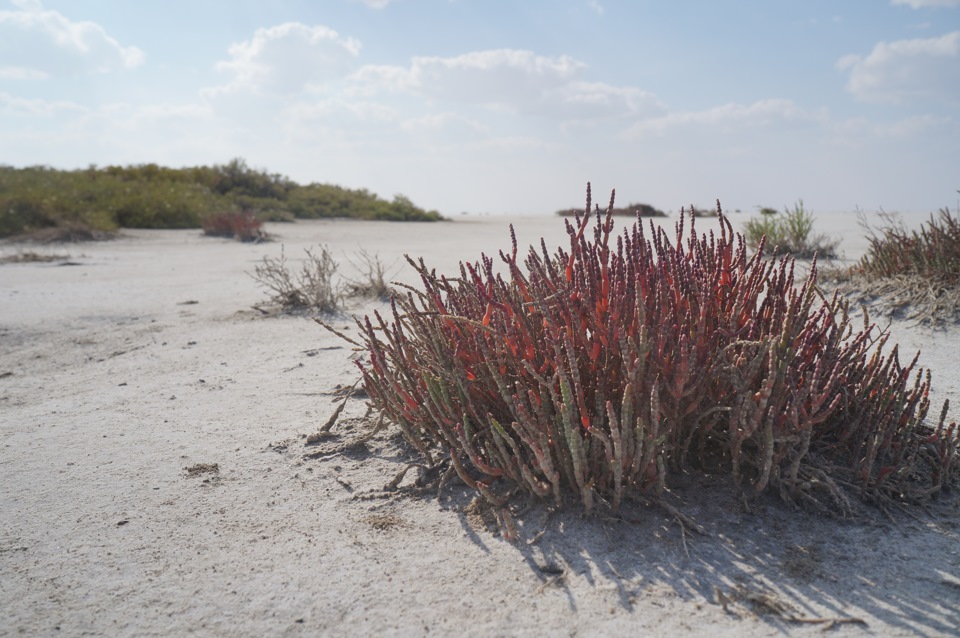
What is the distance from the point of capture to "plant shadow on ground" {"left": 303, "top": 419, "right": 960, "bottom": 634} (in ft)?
5.94

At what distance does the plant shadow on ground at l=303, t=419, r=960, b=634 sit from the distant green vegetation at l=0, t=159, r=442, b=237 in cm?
1455

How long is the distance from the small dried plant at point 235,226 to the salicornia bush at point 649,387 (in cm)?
1235

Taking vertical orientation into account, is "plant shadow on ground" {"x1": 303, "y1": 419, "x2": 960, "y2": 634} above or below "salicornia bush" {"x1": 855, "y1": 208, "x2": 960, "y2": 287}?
below

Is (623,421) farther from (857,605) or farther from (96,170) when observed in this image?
(96,170)

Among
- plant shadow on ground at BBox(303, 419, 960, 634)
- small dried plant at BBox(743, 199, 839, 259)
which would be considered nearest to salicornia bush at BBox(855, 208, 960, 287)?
small dried plant at BBox(743, 199, 839, 259)

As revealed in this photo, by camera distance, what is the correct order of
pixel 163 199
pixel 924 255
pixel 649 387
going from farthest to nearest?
pixel 163 199 < pixel 924 255 < pixel 649 387

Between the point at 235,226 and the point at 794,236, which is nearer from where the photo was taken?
the point at 794,236

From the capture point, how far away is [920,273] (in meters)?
5.64

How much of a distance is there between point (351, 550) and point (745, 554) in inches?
45.6

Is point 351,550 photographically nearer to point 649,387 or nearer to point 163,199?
point 649,387

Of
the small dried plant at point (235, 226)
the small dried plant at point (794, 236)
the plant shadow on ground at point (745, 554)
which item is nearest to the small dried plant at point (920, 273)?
the small dried plant at point (794, 236)

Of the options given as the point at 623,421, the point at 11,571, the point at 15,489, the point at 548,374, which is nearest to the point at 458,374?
the point at 548,374

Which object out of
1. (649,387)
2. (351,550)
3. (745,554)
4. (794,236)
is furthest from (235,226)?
(745,554)

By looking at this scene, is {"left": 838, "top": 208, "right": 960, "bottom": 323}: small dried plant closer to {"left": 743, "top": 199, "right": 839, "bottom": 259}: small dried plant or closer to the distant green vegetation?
{"left": 743, "top": 199, "right": 839, "bottom": 259}: small dried plant
